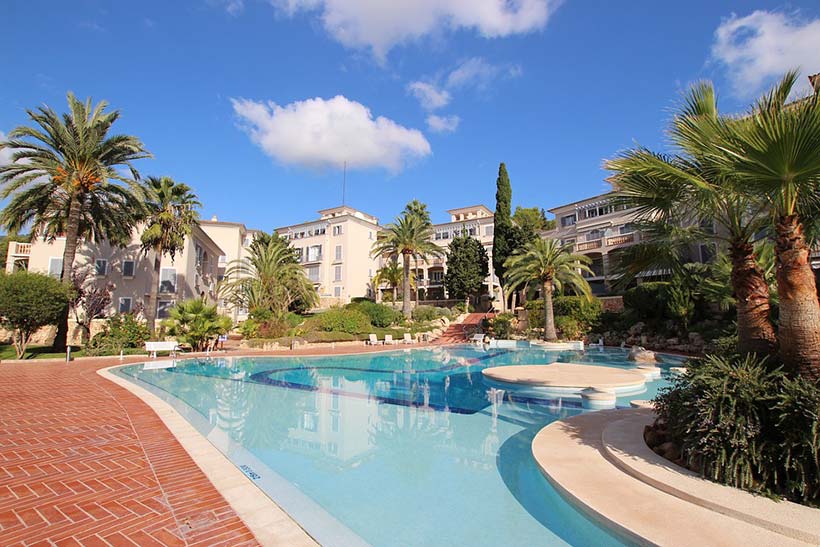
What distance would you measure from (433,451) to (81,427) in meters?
6.18

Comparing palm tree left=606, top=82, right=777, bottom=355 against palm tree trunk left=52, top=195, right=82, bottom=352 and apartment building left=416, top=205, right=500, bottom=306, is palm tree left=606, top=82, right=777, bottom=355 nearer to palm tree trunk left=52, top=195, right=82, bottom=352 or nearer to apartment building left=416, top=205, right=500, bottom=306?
palm tree trunk left=52, top=195, right=82, bottom=352

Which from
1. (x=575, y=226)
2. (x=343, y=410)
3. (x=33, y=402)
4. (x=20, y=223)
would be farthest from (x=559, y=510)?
(x=575, y=226)

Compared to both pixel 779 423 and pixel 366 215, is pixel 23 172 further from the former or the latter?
pixel 366 215

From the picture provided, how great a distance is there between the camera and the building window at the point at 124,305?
2809cm

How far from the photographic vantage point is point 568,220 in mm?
47500

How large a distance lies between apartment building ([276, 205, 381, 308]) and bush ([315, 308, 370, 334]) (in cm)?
2060

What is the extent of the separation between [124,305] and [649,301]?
3437 centimetres

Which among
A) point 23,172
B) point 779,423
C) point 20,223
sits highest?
point 23,172

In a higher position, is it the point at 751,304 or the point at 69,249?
the point at 69,249

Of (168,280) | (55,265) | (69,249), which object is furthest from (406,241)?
(55,265)

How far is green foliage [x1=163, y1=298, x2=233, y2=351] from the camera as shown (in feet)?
72.1

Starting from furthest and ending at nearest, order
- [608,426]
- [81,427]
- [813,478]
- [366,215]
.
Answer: [366,215] < [81,427] < [608,426] < [813,478]

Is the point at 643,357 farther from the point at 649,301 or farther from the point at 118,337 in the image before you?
the point at 118,337

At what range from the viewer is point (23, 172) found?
65.9ft
